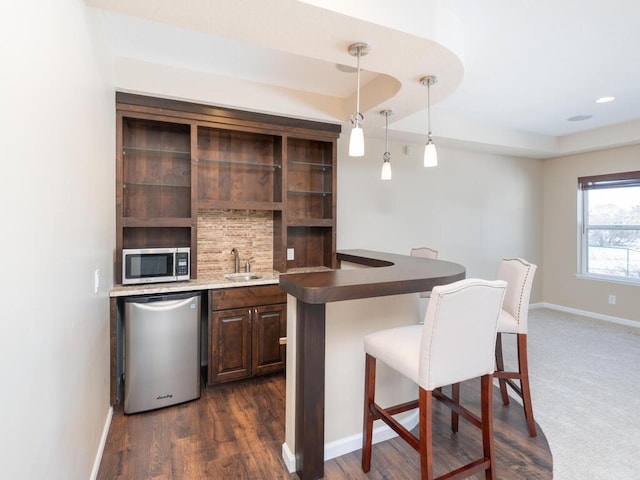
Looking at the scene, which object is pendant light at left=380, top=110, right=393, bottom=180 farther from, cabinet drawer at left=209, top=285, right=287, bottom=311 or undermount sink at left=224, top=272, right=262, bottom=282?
undermount sink at left=224, top=272, right=262, bottom=282

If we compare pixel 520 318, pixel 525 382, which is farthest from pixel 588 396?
pixel 520 318

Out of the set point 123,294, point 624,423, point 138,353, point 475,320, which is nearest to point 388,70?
point 475,320

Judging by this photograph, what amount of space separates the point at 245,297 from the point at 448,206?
10.8ft

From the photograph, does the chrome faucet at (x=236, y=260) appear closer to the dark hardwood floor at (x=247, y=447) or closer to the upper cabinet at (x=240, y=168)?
the upper cabinet at (x=240, y=168)

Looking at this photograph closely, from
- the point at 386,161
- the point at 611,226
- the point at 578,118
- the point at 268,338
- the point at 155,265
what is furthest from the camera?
the point at 611,226

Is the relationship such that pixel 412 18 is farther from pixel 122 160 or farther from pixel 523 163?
pixel 523 163

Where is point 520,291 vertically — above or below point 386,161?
below

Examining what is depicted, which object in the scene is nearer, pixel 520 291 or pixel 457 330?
pixel 457 330

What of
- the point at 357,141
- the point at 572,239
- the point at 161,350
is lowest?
the point at 161,350

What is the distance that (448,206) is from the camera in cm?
498

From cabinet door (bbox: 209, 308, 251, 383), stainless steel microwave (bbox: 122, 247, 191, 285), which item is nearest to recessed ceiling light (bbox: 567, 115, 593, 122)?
cabinet door (bbox: 209, 308, 251, 383)

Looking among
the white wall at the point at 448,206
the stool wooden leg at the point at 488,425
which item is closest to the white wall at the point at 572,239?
the white wall at the point at 448,206

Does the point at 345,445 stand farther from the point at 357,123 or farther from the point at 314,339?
the point at 357,123

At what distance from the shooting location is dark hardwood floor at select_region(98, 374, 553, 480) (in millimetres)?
1986
